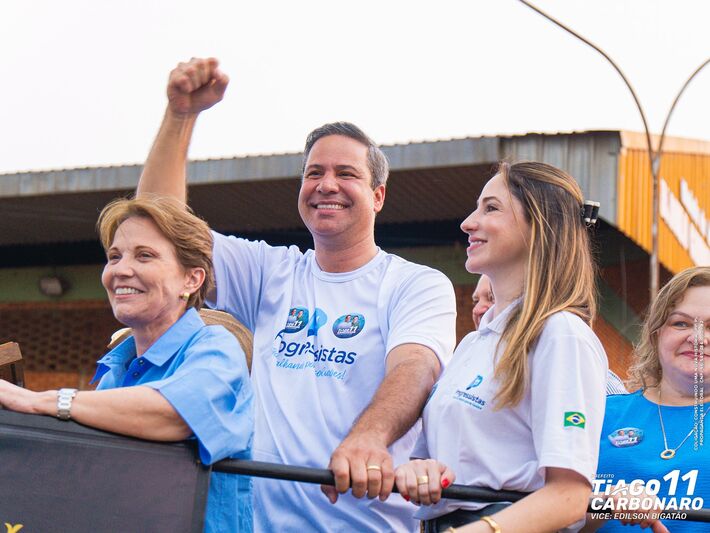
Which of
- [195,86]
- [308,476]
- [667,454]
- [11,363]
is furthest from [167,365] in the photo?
[667,454]

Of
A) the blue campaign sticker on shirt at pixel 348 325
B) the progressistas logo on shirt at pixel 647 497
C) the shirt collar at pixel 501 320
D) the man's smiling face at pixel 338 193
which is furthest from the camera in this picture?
the man's smiling face at pixel 338 193

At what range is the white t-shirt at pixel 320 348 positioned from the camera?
3111 mm

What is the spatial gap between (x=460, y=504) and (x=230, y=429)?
62 cm

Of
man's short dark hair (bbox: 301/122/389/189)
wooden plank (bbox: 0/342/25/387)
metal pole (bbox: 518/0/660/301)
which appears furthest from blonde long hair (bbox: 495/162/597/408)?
metal pole (bbox: 518/0/660/301)

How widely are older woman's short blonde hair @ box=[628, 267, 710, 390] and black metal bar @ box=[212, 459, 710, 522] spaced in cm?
105

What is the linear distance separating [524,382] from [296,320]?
42.0 inches

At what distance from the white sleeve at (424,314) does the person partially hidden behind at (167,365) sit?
0.60 m

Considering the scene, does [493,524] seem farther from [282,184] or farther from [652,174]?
[282,184]

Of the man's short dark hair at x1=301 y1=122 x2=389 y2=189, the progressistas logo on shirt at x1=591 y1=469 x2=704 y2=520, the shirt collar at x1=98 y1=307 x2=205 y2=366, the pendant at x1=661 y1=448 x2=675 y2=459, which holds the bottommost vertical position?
the progressistas logo on shirt at x1=591 y1=469 x2=704 y2=520

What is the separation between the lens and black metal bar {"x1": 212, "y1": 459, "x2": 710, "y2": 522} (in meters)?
2.47

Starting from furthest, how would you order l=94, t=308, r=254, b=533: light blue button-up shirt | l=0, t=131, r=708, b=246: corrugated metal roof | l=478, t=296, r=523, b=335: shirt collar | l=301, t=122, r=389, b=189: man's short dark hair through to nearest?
l=0, t=131, r=708, b=246: corrugated metal roof, l=301, t=122, r=389, b=189: man's short dark hair, l=478, t=296, r=523, b=335: shirt collar, l=94, t=308, r=254, b=533: light blue button-up shirt

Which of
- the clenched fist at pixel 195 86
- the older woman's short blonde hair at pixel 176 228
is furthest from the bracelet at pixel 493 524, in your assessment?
the clenched fist at pixel 195 86

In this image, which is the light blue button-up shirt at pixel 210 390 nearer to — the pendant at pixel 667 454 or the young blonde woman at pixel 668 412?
the young blonde woman at pixel 668 412

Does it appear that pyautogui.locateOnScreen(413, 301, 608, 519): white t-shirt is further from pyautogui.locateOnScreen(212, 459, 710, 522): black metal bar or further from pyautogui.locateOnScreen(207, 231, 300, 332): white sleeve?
pyautogui.locateOnScreen(207, 231, 300, 332): white sleeve
